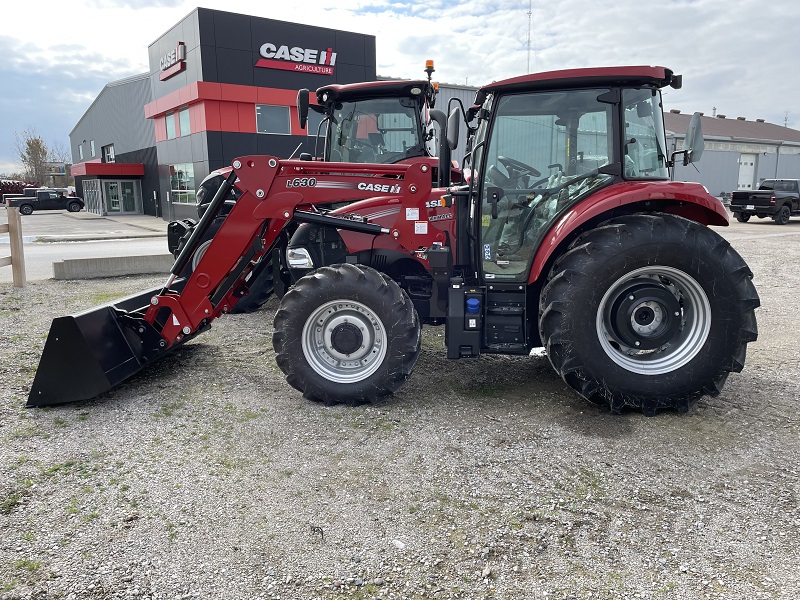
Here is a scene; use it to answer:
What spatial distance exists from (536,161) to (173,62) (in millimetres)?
24454

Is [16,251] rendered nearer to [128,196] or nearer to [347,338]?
[347,338]

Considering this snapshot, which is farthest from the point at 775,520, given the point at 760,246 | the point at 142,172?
the point at 142,172

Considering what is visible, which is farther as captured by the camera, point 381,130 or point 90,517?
point 381,130

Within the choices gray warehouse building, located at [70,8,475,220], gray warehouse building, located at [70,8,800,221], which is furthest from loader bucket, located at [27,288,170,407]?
gray warehouse building, located at [70,8,475,220]

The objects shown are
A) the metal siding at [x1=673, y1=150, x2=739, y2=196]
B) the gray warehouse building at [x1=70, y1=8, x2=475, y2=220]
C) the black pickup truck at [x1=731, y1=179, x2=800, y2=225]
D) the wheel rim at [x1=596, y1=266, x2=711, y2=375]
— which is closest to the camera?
the wheel rim at [x1=596, y1=266, x2=711, y2=375]

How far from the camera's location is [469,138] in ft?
16.2

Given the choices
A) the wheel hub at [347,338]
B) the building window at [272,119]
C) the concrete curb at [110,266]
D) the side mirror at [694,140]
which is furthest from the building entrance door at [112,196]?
the side mirror at [694,140]

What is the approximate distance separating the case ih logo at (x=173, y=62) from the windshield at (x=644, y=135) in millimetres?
23509

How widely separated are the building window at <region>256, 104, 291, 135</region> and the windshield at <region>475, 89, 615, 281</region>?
21.2m

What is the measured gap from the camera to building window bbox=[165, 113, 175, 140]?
2652 centimetres

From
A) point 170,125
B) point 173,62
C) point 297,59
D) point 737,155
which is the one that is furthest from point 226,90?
point 737,155

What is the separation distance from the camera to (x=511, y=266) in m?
4.51

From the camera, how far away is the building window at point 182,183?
84.4ft

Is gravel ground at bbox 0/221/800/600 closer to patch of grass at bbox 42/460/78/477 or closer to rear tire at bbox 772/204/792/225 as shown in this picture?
patch of grass at bbox 42/460/78/477
